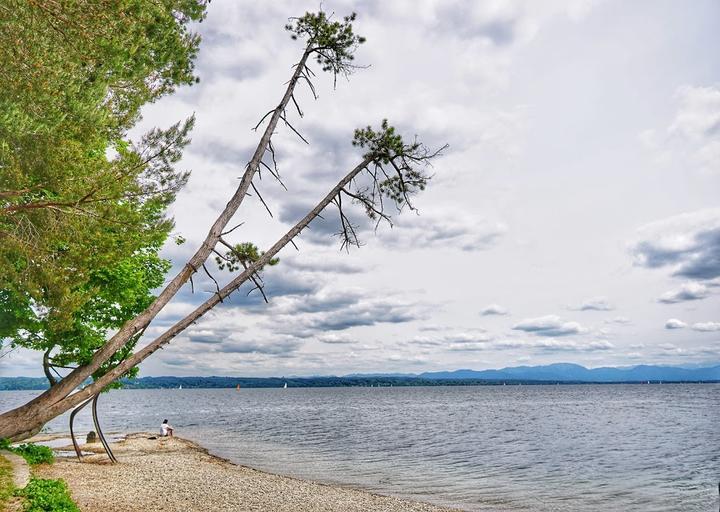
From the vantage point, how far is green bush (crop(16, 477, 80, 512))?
38.8 feet

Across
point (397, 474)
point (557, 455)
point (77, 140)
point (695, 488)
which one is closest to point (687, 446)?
point (557, 455)

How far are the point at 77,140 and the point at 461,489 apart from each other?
72.9ft

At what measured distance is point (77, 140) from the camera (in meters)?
11.7

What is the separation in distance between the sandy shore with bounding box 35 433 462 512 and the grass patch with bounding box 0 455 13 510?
2.09 m

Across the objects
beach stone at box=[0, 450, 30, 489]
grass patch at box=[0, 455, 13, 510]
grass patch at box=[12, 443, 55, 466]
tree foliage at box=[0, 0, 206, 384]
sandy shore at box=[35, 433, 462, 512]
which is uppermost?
tree foliage at box=[0, 0, 206, 384]

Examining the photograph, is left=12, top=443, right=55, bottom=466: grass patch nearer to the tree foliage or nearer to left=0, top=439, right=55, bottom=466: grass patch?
left=0, top=439, right=55, bottom=466: grass patch

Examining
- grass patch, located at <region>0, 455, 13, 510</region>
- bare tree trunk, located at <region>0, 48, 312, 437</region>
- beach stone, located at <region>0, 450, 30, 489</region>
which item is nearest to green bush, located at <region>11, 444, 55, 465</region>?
beach stone, located at <region>0, 450, 30, 489</region>

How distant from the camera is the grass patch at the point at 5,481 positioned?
11.8 meters

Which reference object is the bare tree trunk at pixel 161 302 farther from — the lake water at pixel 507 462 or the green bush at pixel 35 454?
the lake water at pixel 507 462

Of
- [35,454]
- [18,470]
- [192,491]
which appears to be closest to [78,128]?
[18,470]

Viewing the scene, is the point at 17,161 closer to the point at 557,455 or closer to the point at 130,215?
the point at 130,215

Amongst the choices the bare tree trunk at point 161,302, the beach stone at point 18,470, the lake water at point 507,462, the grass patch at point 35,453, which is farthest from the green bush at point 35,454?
the bare tree trunk at point 161,302

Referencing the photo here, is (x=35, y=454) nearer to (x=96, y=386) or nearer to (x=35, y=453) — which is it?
(x=35, y=453)

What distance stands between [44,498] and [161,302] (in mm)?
6620
